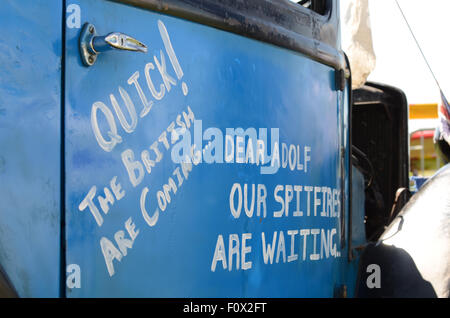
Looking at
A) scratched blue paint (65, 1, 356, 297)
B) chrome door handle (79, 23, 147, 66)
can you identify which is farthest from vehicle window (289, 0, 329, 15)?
chrome door handle (79, 23, 147, 66)

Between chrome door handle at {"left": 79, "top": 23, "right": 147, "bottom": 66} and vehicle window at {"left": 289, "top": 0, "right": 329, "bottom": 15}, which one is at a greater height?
vehicle window at {"left": 289, "top": 0, "right": 329, "bottom": 15}

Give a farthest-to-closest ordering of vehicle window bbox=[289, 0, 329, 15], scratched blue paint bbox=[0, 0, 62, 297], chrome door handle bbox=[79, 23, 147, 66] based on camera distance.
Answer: vehicle window bbox=[289, 0, 329, 15] < chrome door handle bbox=[79, 23, 147, 66] < scratched blue paint bbox=[0, 0, 62, 297]

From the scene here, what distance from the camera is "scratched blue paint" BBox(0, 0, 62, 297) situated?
3.38 ft

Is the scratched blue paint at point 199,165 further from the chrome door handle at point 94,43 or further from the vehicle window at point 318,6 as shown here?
the vehicle window at point 318,6

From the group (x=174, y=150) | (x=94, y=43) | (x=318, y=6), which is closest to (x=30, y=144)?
(x=94, y=43)

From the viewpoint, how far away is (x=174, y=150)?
1399 mm

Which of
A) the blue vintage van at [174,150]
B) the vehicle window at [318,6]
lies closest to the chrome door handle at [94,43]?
the blue vintage van at [174,150]

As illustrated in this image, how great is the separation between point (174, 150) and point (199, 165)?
11cm

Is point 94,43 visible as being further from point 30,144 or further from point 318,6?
point 318,6

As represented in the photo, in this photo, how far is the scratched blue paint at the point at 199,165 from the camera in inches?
46.7

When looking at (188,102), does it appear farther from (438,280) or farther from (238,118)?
(438,280)

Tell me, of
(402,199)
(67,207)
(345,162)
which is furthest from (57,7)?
(402,199)

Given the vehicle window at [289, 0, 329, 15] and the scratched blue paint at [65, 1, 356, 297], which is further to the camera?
the vehicle window at [289, 0, 329, 15]

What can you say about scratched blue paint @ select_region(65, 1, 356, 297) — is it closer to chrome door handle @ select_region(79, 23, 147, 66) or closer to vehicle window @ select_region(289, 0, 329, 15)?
chrome door handle @ select_region(79, 23, 147, 66)
